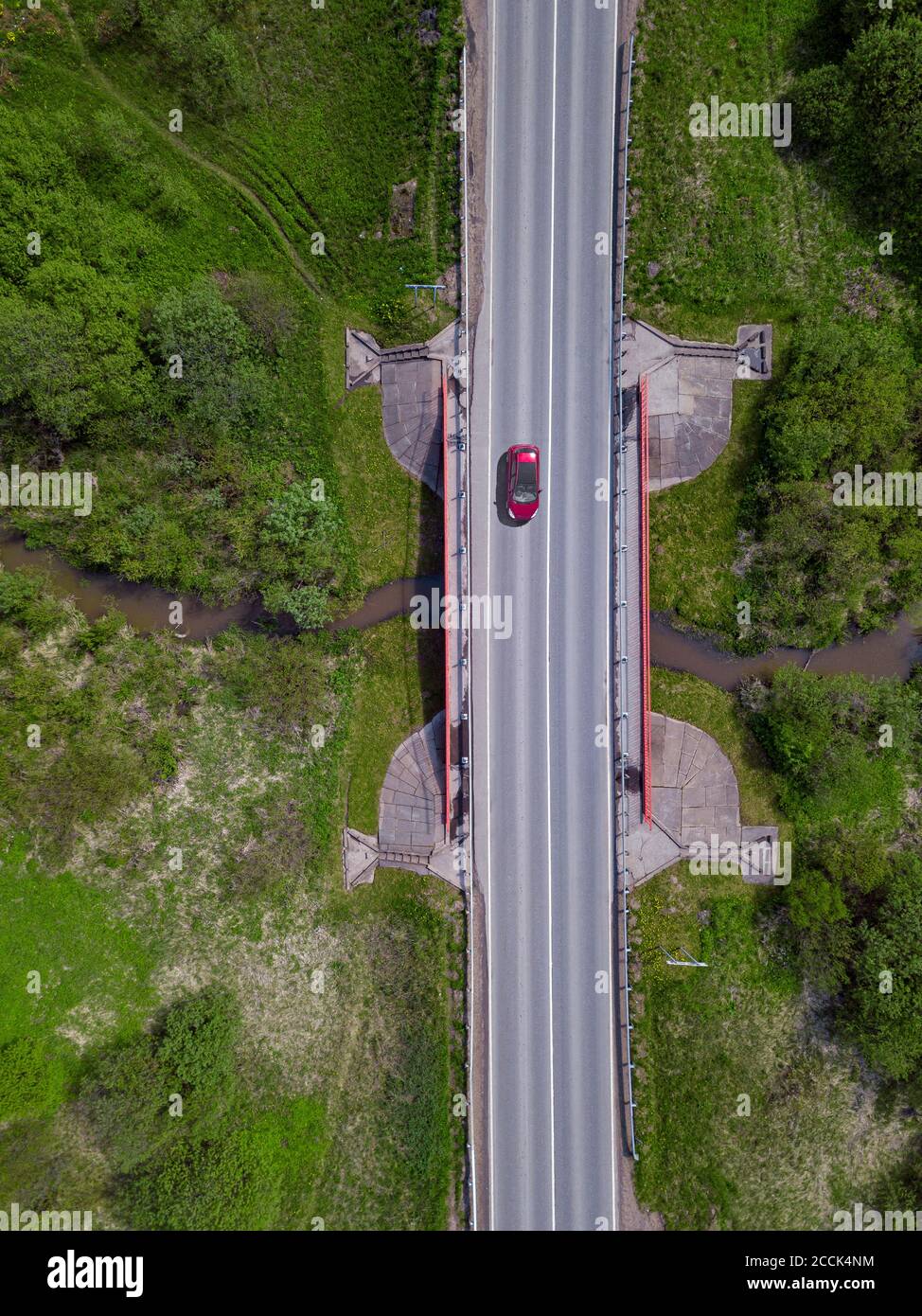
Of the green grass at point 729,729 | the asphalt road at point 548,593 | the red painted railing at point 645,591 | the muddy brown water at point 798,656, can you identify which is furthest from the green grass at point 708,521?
the green grass at point 729,729

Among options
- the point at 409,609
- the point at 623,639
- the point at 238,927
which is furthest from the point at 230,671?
the point at 623,639

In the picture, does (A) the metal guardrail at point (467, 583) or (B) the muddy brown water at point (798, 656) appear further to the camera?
(B) the muddy brown water at point (798, 656)

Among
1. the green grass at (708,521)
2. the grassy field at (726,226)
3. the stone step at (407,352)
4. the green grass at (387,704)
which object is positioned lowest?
the green grass at (387,704)

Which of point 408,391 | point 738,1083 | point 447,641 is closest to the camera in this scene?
point 447,641

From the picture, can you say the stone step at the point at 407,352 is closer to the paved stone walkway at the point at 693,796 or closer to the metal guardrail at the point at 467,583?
the metal guardrail at the point at 467,583

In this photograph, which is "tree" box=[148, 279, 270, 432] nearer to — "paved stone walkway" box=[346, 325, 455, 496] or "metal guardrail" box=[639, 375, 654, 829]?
"paved stone walkway" box=[346, 325, 455, 496]

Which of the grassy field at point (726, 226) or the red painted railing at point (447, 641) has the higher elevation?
the grassy field at point (726, 226)

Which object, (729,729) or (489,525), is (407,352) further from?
(729,729)
